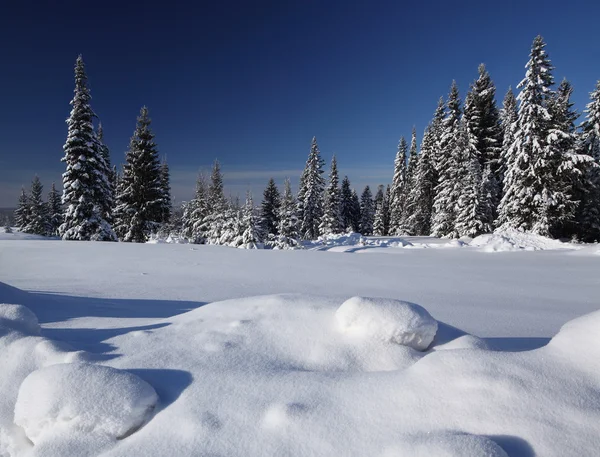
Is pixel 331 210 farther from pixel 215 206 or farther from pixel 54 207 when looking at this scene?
pixel 54 207

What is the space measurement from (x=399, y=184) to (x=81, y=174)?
32318mm

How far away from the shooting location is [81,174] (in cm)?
1927

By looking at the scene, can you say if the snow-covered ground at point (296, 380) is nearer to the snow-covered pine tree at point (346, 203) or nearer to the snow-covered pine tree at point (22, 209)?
the snow-covered pine tree at point (346, 203)

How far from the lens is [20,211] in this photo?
42.8 metres

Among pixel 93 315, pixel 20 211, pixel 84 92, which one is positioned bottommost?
pixel 93 315

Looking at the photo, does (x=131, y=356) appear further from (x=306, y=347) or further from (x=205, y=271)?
(x=205, y=271)

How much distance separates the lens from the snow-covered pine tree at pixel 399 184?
128 feet

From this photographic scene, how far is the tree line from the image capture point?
17.8 m

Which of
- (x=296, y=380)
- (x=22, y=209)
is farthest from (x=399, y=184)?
(x=22, y=209)

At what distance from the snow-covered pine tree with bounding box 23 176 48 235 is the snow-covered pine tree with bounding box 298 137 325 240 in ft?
98.6

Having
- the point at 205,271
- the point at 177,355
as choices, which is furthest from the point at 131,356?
the point at 205,271

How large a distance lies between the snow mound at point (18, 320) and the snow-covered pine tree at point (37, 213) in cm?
4354

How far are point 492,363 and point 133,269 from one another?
787 centimetres

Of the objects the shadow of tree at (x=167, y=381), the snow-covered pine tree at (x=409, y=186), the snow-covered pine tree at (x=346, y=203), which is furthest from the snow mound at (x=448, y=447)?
the snow-covered pine tree at (x=346, y=203)
